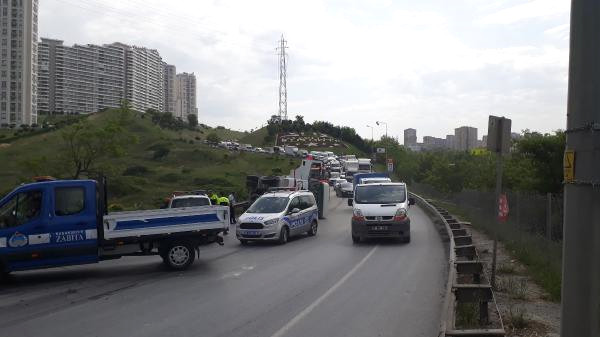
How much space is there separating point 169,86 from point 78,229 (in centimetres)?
17601

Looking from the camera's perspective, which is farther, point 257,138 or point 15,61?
point 257,138

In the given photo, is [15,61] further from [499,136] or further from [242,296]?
[499,136]

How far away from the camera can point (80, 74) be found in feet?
509

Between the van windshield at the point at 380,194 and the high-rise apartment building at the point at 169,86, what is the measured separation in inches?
6422

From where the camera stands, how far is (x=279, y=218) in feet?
61.5

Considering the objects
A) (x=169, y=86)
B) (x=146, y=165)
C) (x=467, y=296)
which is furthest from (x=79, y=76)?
(x=467, y=296)

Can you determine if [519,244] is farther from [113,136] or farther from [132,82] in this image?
[132,82]

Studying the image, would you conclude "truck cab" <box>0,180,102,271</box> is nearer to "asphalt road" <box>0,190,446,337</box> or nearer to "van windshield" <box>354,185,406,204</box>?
"asphalt road" <box>0,190,446,337</box>

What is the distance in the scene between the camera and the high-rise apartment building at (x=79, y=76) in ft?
501

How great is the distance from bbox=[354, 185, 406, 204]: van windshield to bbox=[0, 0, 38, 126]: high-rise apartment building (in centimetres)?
12419

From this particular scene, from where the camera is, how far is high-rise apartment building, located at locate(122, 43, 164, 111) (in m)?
152

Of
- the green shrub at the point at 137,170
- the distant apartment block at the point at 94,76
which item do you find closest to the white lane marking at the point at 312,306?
the green shrub at the point at 137,170

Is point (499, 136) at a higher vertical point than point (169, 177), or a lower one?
higher

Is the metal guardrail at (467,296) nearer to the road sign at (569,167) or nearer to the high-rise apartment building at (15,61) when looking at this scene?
the road sign at (569,167)
